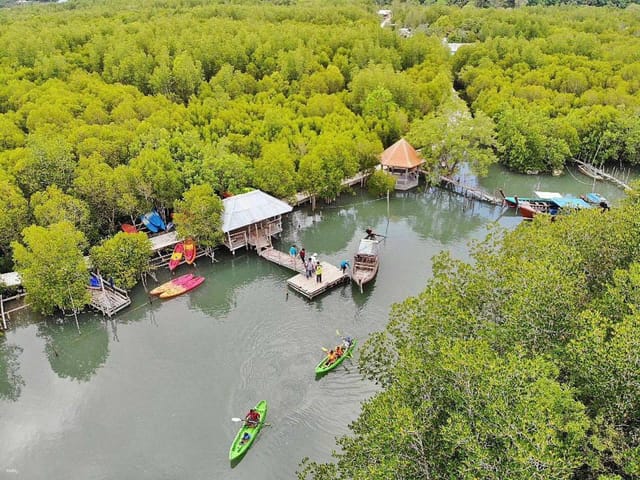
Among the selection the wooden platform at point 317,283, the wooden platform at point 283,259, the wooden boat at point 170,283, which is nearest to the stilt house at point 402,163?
the wooden platform at point 283,259

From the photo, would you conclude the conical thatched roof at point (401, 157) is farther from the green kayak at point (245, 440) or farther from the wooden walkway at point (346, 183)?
the green kayak at point (245, 440)

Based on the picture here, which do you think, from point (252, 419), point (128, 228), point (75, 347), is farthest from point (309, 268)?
point (75, 347)

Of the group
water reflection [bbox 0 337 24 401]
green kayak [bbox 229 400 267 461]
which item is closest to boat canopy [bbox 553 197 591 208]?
green kayak [bbox 229 400 267 461]

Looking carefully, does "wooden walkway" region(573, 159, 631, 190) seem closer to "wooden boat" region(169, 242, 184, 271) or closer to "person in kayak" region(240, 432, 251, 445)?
"wooden boat" region(169, 242, 184, 271)

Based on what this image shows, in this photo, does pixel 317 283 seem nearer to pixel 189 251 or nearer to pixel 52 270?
pixel 189 251

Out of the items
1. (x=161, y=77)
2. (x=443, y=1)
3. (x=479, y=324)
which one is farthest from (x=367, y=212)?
(x=443, y=1)
